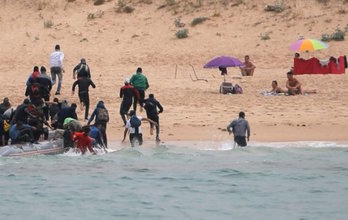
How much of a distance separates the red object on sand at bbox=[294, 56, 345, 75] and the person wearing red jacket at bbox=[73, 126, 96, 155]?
10.8 metres

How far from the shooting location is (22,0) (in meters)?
43.3

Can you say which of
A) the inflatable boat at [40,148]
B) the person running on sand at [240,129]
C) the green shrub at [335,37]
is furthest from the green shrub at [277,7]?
the inflatable boat at [40,148]

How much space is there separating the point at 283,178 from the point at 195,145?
2.67 m

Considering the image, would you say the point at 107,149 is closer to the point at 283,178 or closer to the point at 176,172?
the point at 176,172

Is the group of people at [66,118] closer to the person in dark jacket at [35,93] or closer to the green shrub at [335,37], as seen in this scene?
the person in dark jacket at [35,93]

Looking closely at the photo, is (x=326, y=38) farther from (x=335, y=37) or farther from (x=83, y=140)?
(x=83, y=140)

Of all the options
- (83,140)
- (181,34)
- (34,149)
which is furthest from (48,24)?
(83,140)

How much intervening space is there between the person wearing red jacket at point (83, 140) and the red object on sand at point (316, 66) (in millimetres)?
10767

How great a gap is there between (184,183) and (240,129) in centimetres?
163

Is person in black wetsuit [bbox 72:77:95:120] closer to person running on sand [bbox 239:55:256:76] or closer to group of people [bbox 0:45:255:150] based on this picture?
group of people [bbox 0:45:255:150]

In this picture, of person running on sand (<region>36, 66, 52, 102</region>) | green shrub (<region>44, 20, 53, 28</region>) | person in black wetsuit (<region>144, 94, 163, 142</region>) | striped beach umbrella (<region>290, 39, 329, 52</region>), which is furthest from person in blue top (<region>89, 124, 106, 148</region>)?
green shrub (<region>44, 20, 53, 28</region>)

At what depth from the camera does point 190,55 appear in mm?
36781

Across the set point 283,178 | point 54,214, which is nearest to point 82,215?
point 54,214

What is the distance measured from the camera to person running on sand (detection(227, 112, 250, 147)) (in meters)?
23.7
